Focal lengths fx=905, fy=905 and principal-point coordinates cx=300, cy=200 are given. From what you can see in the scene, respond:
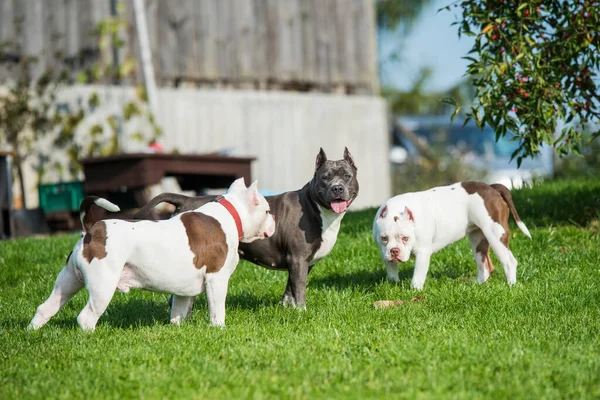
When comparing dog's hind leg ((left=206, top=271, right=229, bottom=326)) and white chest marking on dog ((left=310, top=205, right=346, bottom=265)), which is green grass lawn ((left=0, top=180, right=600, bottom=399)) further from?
white chest marking on dog ((left=310, top=205, right=346, bottom=265))

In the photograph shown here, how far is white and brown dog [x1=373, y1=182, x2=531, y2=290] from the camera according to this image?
818 cm

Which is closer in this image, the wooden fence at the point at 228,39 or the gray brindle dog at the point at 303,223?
the gray brindle dog at the point at 303,223

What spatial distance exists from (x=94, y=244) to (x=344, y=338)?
1.95 m

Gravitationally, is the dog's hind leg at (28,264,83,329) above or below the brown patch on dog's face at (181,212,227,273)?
below

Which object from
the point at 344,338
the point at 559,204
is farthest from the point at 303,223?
the point at 559,204

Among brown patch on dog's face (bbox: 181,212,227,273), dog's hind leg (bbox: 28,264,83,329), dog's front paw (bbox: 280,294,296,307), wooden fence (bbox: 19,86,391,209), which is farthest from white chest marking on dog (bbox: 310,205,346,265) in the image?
wooden fence (bbox: 19,86,391,209)

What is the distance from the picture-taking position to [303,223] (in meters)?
7.83

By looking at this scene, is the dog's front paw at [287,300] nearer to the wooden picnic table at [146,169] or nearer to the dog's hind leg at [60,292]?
the dog's hind leg at [60,292]

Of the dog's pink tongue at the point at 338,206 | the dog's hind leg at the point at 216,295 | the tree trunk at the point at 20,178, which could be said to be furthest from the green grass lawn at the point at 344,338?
the tree trunk at the point at 20,178

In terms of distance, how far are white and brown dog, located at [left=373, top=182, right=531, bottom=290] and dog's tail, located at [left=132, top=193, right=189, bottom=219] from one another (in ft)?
5.99

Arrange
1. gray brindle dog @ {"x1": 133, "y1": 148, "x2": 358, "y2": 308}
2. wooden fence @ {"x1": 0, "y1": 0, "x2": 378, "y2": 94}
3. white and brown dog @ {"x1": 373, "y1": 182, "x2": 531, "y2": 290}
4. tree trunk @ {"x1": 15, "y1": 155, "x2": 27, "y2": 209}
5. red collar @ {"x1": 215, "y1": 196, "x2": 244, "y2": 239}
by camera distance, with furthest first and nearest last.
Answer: wooden fence @ {"x1": 0, "y1": 0, "x2": 378, "y2": 94} < tree trunk @ {"x1": 15, "y1": 155, "x2": 27, "y2": 209} < white and brown dog @ {"x1": 373, "y1": 182, "x2": 531, "y2": 290} < gray brindle dog @ {"x1": 133, "y1": 148, "x2": 358, "y2": 308} < red collar @ {"x1": 215, "y1": 196, "x2": 244, "y2": 239}

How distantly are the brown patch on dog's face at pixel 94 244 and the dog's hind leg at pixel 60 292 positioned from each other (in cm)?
27

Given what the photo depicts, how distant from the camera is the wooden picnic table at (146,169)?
13.8 metres

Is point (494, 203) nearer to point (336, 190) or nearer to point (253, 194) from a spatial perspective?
point (336, 190)
